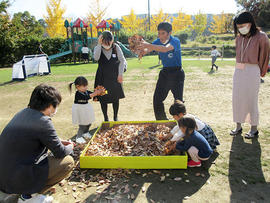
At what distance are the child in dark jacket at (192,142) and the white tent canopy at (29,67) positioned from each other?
38.8 feet

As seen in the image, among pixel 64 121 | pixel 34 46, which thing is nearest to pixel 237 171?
pixel 64 121

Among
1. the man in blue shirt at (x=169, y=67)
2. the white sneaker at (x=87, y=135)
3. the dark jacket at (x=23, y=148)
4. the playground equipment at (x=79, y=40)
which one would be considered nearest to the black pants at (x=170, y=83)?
the man in blue shirt at (x=169, y=67)

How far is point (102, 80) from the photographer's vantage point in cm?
494

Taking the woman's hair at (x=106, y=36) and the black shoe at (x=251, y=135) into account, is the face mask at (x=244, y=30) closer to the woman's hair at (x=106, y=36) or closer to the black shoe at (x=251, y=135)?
the black shoe at (x=251, y=135)

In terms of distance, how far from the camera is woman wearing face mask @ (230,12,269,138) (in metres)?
3.88

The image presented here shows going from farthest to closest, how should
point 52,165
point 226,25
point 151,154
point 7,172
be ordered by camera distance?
point 226,25, point 151,154, point 52,165, point 7,172

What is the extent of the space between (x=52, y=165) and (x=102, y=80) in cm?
260

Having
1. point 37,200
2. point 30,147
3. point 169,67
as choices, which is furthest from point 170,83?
point 37,200

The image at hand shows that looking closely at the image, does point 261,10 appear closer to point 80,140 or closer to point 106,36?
point 106,36

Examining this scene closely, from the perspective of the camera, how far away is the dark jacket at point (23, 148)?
90.9 inches

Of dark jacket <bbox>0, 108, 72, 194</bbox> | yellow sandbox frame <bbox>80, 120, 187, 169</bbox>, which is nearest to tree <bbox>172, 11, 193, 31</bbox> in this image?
yellow sandbox frame <bbox>80, 120, 187, 169</bbox>

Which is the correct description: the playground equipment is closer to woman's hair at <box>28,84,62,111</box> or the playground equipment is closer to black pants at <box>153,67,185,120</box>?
black pants at <box>153,67,185,120</box>

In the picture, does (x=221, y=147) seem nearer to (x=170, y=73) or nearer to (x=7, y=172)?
(x=170, y=73)

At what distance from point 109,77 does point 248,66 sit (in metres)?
2.86
